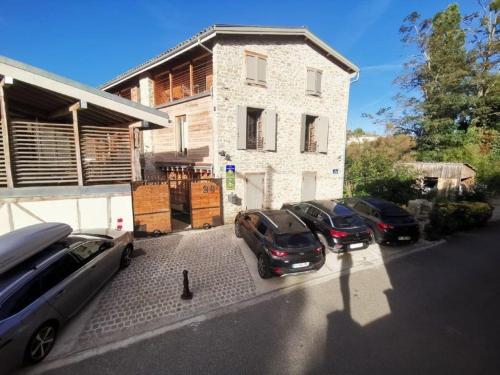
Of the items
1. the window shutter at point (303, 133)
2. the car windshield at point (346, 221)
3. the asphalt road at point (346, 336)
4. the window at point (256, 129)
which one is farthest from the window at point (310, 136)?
the asphalt road at point (346, 336)

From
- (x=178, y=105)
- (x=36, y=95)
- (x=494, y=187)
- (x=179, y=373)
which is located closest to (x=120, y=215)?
(x=36, y=95)

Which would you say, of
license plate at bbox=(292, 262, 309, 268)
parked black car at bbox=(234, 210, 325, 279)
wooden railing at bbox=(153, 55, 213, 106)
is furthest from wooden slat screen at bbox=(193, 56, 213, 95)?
license plate at bbox=(292, 262, 309, 268)

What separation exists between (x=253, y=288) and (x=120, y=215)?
5.51m

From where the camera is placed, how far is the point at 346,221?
7957 millimetres

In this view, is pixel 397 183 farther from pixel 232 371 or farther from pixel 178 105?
pixel 232 371

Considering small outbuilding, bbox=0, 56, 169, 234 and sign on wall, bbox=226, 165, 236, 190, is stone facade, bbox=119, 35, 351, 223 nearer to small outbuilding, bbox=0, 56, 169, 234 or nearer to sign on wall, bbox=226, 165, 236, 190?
sign on wall, bbox=226, 165, 236, 190

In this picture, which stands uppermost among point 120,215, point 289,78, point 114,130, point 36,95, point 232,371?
point 289,78

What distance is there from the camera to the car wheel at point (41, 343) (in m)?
3.61

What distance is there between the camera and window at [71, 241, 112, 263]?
16.6 ft

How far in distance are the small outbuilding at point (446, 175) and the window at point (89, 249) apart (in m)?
18.9

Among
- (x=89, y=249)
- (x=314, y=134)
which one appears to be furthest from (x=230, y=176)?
(x=89, y=249)

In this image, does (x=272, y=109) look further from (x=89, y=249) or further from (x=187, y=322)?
(x=187, y=322)

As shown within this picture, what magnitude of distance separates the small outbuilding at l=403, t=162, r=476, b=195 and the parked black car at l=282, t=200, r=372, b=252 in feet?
38.7

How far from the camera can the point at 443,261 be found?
25.3 ft
